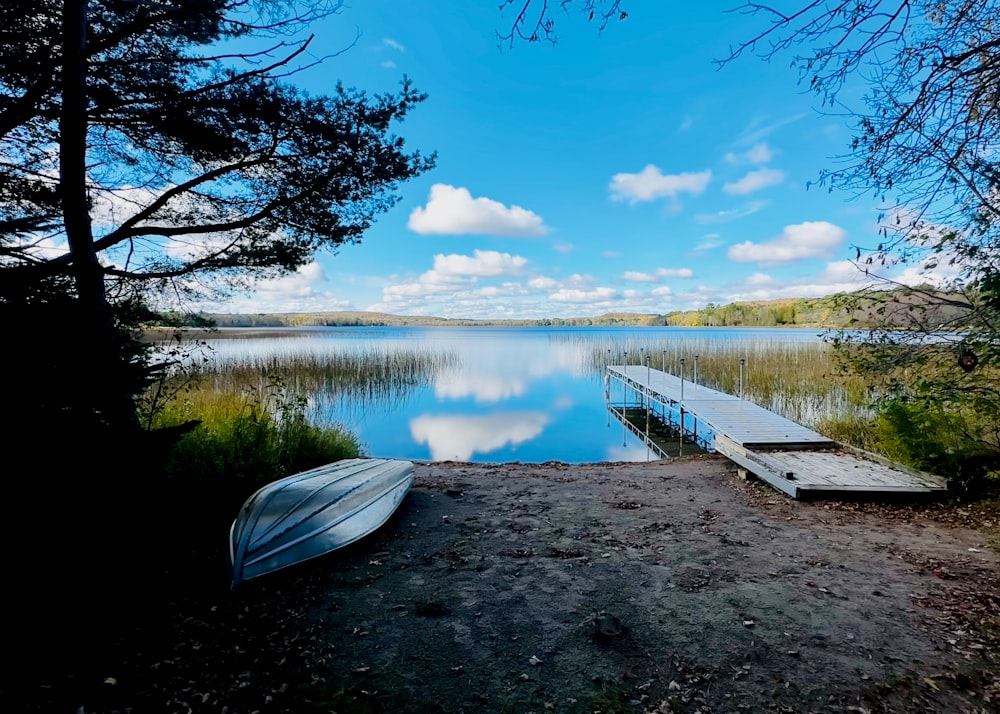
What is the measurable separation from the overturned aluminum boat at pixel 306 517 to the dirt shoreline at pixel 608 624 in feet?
0.46

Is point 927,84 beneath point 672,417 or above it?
above

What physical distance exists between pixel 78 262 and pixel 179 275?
3.35 feet

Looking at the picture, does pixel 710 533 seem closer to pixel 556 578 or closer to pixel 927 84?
pixel 556 578

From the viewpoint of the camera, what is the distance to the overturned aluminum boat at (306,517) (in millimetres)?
3418

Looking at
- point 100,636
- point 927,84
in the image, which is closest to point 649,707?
point 100,636

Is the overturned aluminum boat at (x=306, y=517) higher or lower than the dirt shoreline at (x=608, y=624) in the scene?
higher

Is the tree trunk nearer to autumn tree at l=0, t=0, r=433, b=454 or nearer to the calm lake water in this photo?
autumn tree at l=0, t=0, r=433, b=454

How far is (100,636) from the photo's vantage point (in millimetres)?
2096

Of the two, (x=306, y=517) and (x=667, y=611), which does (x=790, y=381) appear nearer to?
(x=667, y=611)

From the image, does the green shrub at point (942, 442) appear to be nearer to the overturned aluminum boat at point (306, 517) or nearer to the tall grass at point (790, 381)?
the tall grass at point (790, 381)

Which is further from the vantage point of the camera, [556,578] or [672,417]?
[672,417]

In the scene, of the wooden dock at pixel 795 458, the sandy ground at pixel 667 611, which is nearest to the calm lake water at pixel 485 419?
the wooden dock at pixel 795 458

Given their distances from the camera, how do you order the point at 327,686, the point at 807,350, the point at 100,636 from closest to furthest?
the point at 100,636 → the point at 327,686 → the point at 807,350

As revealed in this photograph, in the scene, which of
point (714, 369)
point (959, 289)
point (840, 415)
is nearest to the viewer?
point (959, 289)
